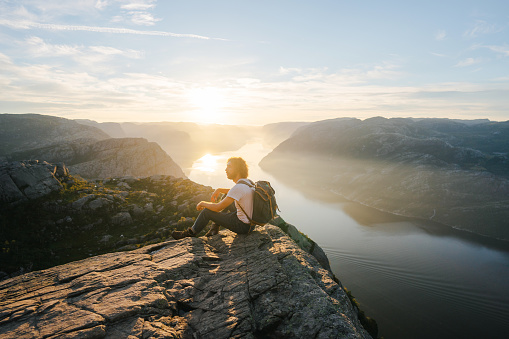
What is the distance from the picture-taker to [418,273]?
73.6 m

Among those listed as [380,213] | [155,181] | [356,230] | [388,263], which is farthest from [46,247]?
[380,213]

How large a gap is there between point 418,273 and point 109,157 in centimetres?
11506

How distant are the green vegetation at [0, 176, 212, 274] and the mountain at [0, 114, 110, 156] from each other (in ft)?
546

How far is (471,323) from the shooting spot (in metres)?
56.4

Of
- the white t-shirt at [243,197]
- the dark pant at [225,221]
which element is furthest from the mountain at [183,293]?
the white t-shirt at [243,197]

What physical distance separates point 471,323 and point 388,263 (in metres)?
23.7

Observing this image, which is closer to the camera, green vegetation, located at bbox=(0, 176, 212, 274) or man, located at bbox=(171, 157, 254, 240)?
man, located at bbox=(171, 157, 254, 240)

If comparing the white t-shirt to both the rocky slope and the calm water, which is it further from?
the calm water

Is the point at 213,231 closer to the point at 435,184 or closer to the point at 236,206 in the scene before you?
the point at 236,206

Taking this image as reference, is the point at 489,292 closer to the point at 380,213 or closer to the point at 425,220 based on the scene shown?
the point at 425,220

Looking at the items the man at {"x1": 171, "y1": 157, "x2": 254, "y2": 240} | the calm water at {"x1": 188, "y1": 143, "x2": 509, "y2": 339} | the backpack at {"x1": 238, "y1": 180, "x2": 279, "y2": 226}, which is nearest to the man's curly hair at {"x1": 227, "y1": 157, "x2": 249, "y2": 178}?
the man at {"x1": 171, "y1": 157, "x2": 254, "y2": 240}

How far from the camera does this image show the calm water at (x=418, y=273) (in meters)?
55.8

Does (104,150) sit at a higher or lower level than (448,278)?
higher

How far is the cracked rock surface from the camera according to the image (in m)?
5.99
